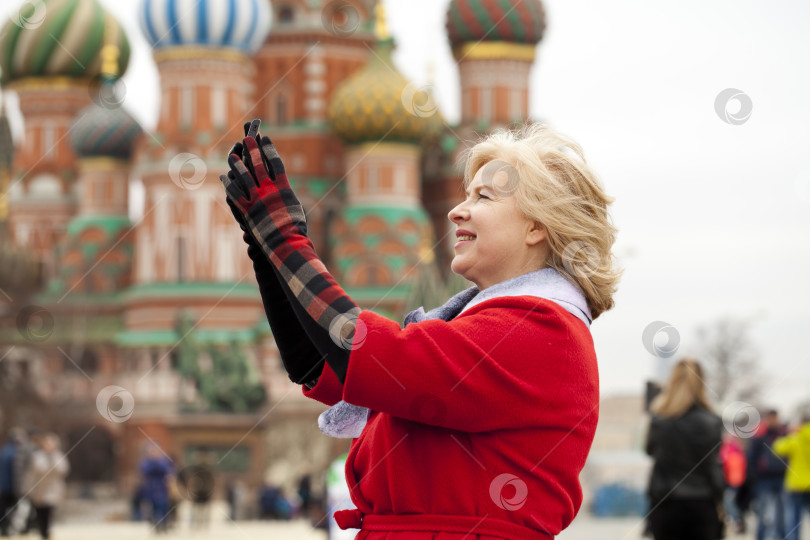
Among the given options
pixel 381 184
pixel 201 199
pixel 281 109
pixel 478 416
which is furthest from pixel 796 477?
pixel 281 109

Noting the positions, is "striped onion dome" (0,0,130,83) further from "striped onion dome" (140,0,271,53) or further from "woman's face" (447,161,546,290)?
"woman's face" (447,161,546,290)

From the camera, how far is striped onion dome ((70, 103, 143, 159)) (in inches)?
1350

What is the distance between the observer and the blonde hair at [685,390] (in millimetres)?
6023

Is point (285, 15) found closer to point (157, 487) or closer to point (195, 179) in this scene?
point (195, 179)

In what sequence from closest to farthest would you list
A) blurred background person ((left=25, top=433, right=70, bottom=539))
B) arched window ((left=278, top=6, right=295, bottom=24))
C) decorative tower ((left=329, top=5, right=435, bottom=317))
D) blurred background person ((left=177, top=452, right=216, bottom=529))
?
blurred background person ((left=25, top=433, right=70, bottom=539))
blurred background person ((left=177, top=452, right=216, bottom=529))
decorative tower ((left=329, top=5, right=435, bottom=317))
arched window ((left=278, top=6, right=295, bottom=24))

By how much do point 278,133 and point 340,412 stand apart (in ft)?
107

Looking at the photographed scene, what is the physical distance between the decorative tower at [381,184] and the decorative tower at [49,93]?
22.5 ft

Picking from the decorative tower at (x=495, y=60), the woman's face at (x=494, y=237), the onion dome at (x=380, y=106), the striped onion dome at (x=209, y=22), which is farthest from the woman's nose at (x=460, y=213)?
the decorative tower at (x=495, y=60)

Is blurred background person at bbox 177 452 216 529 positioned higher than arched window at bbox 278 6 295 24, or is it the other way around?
arched window at bbox 278 6 295 24

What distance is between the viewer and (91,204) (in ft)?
113

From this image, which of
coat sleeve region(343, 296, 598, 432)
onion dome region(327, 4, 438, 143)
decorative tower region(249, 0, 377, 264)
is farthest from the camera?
decorative tower region(249, 0, 377, 264)

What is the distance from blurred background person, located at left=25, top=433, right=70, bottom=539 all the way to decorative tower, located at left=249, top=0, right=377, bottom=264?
23.1 metres

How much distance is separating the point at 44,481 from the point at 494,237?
368 inches

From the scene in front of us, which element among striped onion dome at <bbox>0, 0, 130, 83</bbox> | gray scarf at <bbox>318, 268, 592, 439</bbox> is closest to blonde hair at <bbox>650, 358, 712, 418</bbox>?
gray scarf at <bbox>318, 268, 592, 439</bbox>
